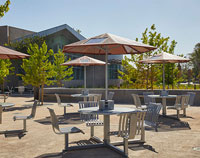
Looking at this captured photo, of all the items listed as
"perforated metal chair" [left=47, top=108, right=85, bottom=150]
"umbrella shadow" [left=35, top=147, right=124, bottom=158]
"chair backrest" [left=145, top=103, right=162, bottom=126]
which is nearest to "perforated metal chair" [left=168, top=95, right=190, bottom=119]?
"chair backrest" [left=145, top=103, right=162, bottom=126]

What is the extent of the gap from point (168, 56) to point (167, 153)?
261 inches

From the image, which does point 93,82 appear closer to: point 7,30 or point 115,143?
point 7,30

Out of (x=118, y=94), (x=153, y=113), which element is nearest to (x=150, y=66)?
(x=118, y=94)

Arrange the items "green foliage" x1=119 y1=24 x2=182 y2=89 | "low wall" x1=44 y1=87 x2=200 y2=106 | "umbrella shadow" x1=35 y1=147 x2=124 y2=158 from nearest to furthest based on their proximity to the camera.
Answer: "umbrella shadow" x1=35 y1=147 x2=124 y2=158
"low wall" x1=44 y1=87 x2=200 y2=106
"green foliage" x1=119 y1=24 x2=182 y2=89

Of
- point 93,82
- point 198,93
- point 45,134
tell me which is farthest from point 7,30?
point 45,134

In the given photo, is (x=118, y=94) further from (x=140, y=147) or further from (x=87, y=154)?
(x=87, y=154)

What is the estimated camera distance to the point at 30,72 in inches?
665

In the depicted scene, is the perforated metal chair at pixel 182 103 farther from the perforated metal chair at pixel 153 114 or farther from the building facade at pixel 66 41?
the building facade at pixel 66 41

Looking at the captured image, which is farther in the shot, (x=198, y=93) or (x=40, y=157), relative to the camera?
(x=198, y=93)

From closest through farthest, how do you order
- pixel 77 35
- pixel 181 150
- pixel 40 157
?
pixel 40 157 < pixel 181 150 < pixel 77 35

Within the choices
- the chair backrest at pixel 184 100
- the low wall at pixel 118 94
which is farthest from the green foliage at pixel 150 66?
the chair backrest at pixel 184 100

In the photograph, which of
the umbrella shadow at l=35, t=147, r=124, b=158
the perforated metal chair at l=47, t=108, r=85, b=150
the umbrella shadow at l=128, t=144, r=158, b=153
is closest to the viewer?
the umbrella shadow at l=35, t=147, r=124, b=158

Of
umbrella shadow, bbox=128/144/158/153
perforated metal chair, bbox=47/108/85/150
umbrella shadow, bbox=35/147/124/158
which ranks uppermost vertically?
perforated metal chair, bbox=47/108/85/150

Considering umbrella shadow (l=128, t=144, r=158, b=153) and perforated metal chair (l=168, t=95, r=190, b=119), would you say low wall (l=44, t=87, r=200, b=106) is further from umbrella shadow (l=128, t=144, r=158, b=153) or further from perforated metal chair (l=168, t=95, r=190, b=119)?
umbrella shadow (l=128, t=144, r=158, b=153)
